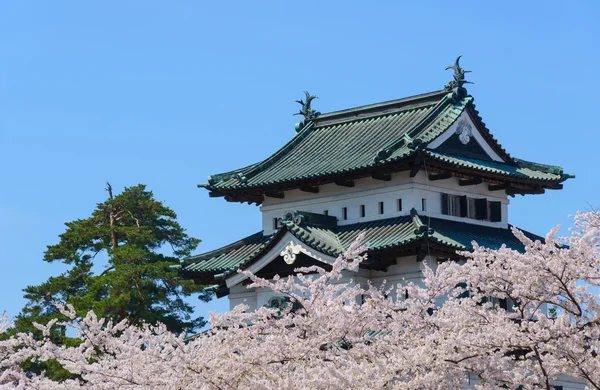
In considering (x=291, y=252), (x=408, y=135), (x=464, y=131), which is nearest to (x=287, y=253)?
(x=291, y=252)

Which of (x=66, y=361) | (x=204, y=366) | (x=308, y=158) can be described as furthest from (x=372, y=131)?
(x=204, y=366)

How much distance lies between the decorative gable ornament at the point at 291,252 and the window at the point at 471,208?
15.0ft

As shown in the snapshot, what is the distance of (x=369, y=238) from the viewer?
31.6m

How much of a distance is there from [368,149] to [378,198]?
1765 mm

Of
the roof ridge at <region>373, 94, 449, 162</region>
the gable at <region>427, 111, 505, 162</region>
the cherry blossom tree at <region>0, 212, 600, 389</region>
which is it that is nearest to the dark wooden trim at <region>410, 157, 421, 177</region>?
the roof ridge at <region>373, 94, 449, 162</region>

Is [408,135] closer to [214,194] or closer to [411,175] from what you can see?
[411,175]

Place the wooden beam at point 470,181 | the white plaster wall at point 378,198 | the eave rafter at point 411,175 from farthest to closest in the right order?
the wooden beam at point 470,181
the white plaster wall at point 378,198
the eave rafter at point 411,175

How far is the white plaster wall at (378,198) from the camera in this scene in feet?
106

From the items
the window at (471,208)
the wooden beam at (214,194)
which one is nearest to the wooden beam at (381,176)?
the window at (471,208)

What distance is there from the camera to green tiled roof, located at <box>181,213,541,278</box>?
30.5 metres

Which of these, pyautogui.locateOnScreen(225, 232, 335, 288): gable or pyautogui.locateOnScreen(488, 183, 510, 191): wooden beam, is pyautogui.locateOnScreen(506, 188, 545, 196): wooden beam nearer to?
pyautogui.locateOnScreen(488, 183, 510, 191): wooden beam

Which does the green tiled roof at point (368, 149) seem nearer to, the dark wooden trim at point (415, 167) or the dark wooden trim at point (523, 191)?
the dark wooden trim at point (415, 167)

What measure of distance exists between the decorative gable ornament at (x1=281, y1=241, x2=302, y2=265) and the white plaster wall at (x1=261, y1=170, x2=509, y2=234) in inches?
99.4

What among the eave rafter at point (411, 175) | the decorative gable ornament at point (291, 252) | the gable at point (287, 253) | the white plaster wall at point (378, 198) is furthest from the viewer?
the white plaster wall at point (378, 198)
